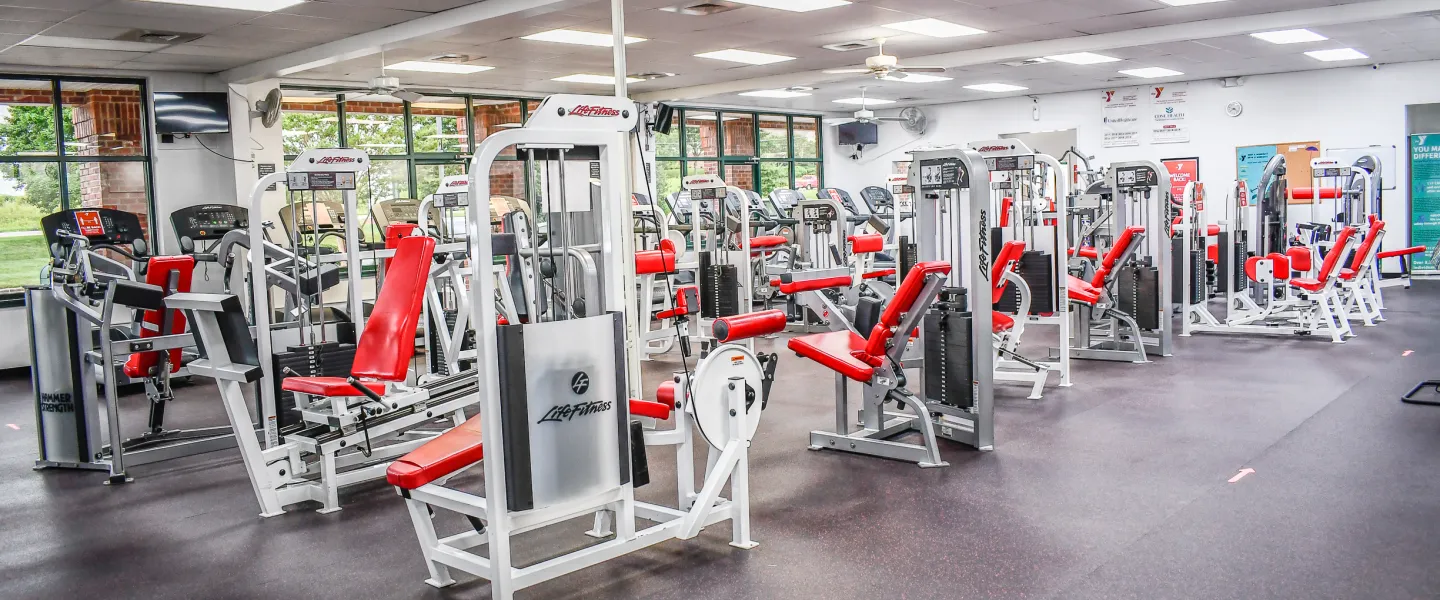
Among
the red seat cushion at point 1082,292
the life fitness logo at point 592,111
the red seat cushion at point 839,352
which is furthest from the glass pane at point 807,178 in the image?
the life fitness logo at point 592,111

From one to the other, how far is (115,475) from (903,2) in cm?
599

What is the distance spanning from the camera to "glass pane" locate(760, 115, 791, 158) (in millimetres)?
15969

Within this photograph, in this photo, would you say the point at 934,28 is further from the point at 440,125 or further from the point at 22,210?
the point at 22,210

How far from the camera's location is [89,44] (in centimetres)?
787

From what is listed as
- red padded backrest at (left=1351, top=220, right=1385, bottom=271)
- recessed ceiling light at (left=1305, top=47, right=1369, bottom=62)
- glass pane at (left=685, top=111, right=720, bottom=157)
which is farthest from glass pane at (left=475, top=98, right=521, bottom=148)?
recessed ceiling light at (left=1305, top=47, right=1369, bottom=62)

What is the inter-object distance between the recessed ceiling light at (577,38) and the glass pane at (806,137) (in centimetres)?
777

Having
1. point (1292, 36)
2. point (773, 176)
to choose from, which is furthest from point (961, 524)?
point (773, 176)

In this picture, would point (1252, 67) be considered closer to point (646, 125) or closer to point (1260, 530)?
point (646, 125)

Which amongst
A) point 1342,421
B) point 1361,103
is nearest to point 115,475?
point 1342,421

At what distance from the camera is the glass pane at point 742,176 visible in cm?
1559

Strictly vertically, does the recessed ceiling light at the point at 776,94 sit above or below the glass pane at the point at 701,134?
above

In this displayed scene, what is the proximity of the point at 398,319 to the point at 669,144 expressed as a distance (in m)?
10.3

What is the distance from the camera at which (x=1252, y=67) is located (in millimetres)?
12438

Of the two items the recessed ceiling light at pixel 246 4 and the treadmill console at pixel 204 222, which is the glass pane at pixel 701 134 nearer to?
the treadmill console at pixel 204 222
